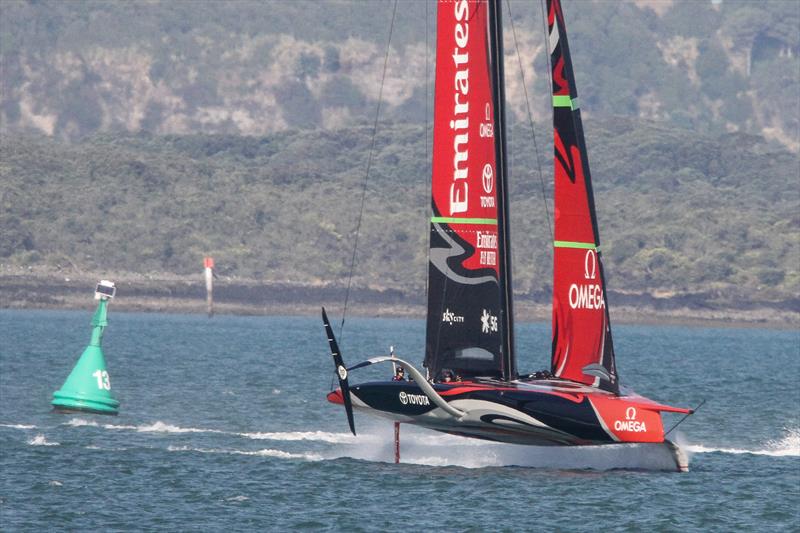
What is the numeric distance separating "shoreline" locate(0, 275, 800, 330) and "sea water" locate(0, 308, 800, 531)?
89.3 metres

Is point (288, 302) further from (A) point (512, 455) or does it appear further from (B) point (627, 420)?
(B) point (627, 420)

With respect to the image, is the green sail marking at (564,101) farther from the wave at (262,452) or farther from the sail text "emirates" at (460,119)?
the wave at (262,452)

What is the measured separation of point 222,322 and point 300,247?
37609 millimetres

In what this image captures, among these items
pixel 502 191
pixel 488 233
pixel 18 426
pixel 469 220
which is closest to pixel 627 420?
pixel 488 233

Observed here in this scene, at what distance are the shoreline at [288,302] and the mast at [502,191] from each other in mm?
113145

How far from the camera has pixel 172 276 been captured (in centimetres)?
15838

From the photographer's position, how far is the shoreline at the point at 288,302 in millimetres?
143125

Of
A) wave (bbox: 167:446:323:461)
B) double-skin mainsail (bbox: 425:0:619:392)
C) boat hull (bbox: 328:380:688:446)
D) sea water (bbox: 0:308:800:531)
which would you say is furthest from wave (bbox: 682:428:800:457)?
wave (bbox: 167:446:323:461)

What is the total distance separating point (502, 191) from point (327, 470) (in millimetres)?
6149

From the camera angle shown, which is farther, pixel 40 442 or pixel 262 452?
pixel 40 442

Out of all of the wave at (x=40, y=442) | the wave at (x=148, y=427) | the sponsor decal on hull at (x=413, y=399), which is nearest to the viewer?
the sponsor decal on hull at (x=413, y=399)

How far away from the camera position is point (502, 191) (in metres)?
30.9

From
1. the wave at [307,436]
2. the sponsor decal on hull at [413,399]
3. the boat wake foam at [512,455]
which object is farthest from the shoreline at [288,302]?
the sponsor decal on hull at [413,399]

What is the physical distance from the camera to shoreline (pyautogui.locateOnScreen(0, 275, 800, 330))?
14312 centimetres
